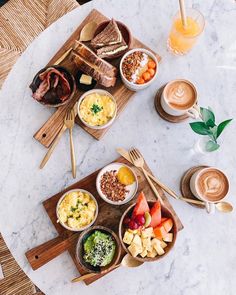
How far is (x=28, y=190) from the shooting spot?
192 cm

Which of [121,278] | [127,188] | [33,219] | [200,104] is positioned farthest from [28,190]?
[200,104]

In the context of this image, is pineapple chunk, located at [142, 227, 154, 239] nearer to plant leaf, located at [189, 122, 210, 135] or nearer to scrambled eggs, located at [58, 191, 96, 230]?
scrambled eggs, located at [58, 191, 96, 230]

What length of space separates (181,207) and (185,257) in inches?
8.9

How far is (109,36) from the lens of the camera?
1.91 metres

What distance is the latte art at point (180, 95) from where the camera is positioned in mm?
1938

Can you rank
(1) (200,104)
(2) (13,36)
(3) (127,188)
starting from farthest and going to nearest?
(2) (13,36), (1) (200,104), (3) (127,188)

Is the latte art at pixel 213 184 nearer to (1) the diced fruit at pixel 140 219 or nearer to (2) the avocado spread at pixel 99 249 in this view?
(1) the diced fruit at pixel 140 219

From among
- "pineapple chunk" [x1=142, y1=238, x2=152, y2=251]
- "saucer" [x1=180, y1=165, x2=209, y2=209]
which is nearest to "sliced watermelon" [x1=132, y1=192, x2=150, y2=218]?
"pineapple chunk" [x1=142, y1=238, x2=152, y2=251]

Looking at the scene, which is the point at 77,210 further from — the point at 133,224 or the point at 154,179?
the point at 154,179

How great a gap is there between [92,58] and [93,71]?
0.19 feet

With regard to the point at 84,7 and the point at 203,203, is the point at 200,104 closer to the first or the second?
the point at 203,203

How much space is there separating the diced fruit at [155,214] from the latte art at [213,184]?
0.73 feet

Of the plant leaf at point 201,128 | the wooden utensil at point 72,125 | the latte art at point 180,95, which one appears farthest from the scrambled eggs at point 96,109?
the plant leaf at point 201,128

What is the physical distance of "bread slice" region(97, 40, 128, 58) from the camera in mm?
1937
